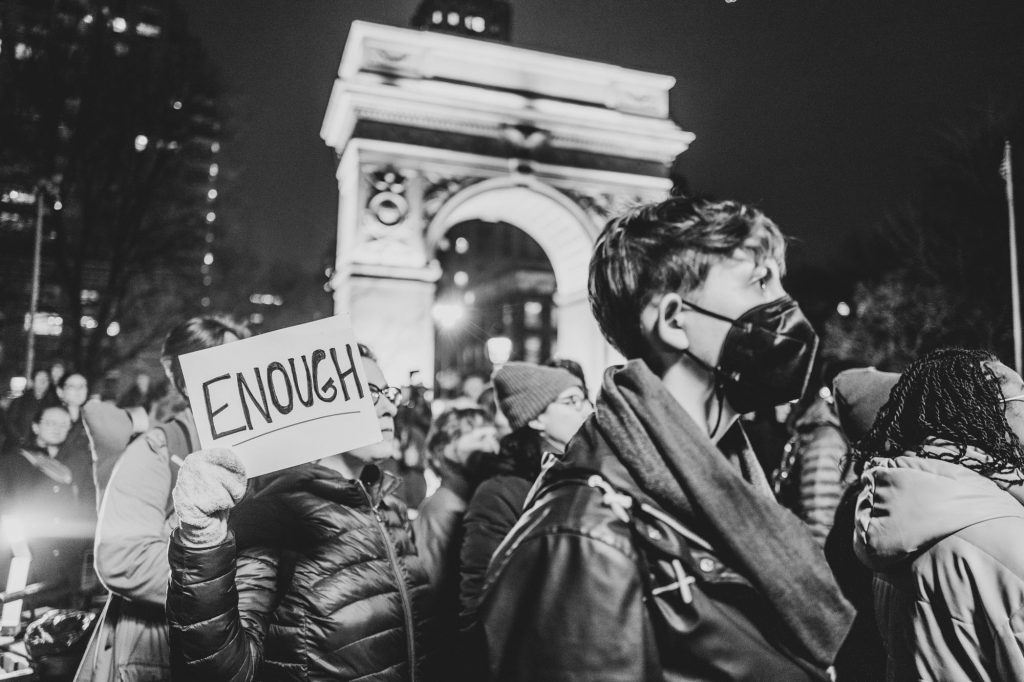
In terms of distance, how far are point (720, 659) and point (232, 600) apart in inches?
50.5

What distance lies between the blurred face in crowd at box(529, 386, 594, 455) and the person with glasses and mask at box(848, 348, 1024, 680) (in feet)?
5.35

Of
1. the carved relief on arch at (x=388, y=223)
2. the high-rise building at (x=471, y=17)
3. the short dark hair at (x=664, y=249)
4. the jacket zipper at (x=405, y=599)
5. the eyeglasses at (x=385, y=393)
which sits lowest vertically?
the jacket zipper at (x=405, y=599)

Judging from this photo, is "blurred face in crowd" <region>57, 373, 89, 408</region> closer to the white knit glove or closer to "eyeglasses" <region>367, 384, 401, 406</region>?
"eyeglasses" <region>367, 384, 401, 406</region>

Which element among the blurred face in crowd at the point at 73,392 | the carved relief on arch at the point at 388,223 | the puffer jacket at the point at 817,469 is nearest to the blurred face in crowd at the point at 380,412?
the puffer jacket at the point at 817,469

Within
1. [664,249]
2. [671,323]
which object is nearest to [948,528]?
[671,323]

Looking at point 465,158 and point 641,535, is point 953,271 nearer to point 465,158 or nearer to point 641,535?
point 465,158

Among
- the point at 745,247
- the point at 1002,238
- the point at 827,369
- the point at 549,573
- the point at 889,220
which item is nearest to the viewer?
the point at 549,573

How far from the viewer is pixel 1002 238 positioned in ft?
90.6

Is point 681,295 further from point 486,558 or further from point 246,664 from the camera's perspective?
point 486,558

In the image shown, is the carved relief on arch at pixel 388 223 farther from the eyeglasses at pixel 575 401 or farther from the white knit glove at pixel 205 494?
the white knit glove at pixel 205 494

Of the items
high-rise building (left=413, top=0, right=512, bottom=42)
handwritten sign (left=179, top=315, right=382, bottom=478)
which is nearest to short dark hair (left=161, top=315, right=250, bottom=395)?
handwritten sign (left=179, top=315, right=382, bottom=478)

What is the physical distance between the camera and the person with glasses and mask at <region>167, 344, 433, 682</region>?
196 centimetres

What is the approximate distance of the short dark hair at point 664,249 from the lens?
173 cm

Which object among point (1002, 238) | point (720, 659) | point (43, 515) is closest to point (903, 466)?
point (720, 659)
